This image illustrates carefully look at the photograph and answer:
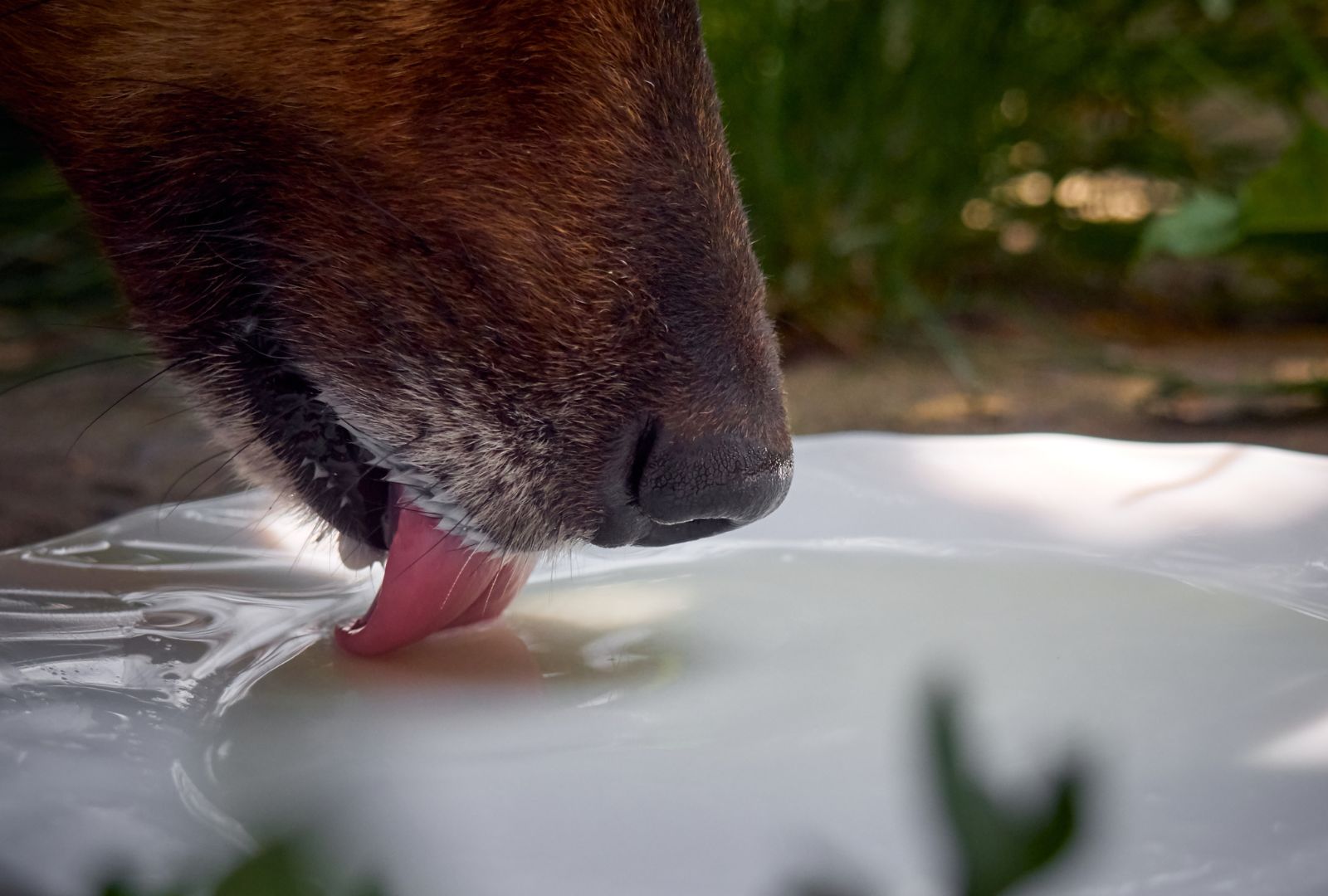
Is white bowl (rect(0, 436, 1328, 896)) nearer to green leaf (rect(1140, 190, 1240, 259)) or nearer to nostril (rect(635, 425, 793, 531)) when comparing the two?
nostril (rect(635, 425, 793, 531))

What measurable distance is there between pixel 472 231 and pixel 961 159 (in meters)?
2.62

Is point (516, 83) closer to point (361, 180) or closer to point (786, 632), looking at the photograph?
point (361, 180)

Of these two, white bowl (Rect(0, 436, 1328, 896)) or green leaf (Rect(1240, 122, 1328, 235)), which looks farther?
green leaf (Rect(1240, 122, 1328, 235))

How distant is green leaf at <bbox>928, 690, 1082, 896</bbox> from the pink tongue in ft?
3.05

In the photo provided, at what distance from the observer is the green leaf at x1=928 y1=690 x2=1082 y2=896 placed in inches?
12.2

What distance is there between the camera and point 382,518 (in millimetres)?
1337

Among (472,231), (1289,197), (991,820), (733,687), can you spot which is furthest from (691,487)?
(1289,197)

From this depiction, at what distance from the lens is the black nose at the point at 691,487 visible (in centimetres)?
114

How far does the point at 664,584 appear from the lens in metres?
1.39

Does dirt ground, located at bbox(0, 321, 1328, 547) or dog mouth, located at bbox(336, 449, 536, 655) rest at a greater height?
dog mouth, located at bbox(336, 449, 536, 655)

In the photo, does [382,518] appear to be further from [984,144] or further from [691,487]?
[984,144]

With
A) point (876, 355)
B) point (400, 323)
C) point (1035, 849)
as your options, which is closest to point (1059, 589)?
point (400, 323)

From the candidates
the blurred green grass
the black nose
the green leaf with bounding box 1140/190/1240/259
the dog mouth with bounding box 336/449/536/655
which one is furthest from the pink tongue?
the blurred green grass

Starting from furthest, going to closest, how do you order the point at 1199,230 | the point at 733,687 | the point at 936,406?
the point at 936,406, the point at 1199,230, the point at 733,687
